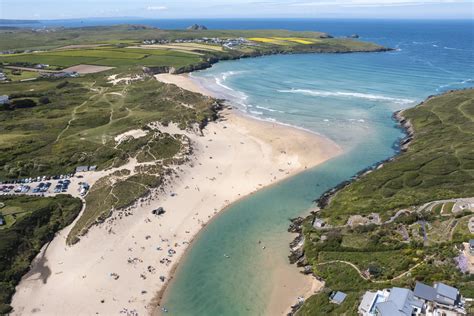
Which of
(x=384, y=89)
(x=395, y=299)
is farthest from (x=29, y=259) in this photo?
(x=384, y=89)

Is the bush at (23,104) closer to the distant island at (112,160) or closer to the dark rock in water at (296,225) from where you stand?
the distant island at (112,160)

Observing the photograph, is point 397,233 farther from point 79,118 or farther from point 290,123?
point 79,118

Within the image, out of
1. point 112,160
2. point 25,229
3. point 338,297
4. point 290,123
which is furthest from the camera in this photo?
point 290,123

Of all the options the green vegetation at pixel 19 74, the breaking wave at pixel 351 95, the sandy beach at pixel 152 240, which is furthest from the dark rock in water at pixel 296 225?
the green vegetation at pixel 19 74

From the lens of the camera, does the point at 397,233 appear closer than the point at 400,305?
No

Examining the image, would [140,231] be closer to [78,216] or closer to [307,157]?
Answer: [78,216]

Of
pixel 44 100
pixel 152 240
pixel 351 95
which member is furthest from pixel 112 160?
pixel 351 95

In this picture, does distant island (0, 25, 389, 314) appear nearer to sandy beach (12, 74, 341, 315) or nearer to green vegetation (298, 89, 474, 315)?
sandy beach (12, 74, 341, 315)
